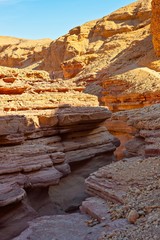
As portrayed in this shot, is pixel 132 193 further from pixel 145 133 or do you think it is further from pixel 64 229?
pixel 145 133

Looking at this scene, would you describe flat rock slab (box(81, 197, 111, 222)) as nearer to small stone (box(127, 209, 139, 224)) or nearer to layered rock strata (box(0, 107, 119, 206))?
small stone (box(127, 209, 139, 224))

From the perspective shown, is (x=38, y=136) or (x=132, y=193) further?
(x=38, y=136)

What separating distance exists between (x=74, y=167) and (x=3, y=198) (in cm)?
498

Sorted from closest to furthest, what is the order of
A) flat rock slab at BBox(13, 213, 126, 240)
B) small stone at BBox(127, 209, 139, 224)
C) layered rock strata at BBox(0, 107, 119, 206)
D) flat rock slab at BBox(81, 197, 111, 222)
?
small stone at BBox(127, 209, 139, 224), flat rock slab at BBox(13, 213, 126, 240), flat rock slab at BBox(81, 197, 111, 222), layered rock strata at BBox(0, 107, 119, 206)

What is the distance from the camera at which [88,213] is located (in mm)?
7344

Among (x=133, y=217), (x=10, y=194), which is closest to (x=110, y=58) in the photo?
(x=10, y=194)

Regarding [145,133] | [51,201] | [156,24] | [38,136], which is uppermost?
[156,24]

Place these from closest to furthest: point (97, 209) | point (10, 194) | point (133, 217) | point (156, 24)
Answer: point (133, 217) < point (97, 209) < point (10, 194) < point (156, 24)

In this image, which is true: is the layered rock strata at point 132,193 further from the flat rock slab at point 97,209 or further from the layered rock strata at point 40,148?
the layered rock strata at point 40,148

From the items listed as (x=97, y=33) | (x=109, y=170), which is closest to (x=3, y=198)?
(x=109, y=170)

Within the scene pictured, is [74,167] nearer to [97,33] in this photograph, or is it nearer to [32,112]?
[32,112]

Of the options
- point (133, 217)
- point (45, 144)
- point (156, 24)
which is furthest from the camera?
point (156, 24)

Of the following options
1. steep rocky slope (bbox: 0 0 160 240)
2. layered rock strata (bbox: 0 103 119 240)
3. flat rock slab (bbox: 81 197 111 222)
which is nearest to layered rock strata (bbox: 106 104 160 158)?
steep rocky slope (bbox: 0 0 160 240)

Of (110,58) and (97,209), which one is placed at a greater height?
(110,58)
